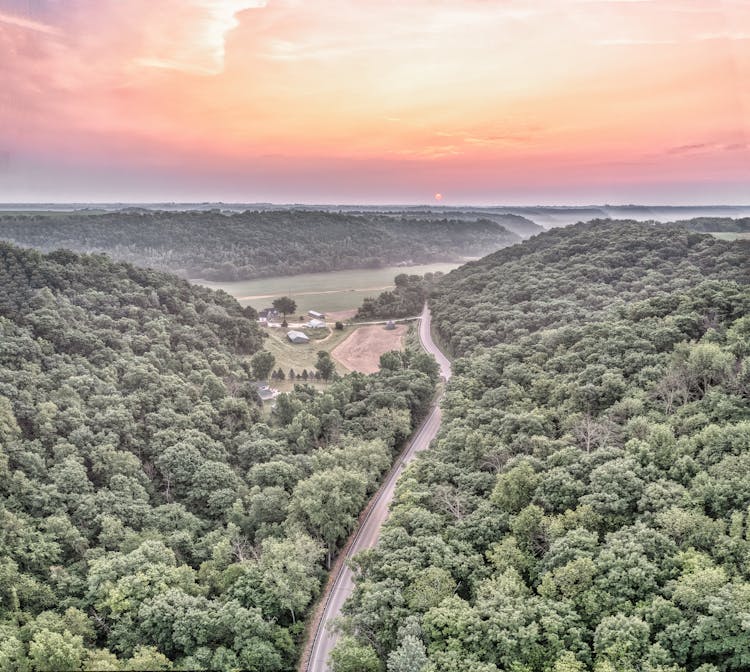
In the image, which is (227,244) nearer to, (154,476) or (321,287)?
(321,287)

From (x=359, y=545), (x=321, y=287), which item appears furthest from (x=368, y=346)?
(x=359, y=545)

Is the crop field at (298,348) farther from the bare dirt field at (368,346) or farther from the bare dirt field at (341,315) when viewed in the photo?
the bare dirt field at (341,315)

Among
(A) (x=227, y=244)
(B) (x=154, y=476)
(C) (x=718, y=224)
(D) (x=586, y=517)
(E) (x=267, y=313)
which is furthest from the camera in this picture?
(A) (x=227, y=244)

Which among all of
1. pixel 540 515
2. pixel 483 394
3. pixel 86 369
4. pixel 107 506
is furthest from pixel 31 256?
pixel 540 515

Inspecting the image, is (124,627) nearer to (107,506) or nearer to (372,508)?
(107,506)

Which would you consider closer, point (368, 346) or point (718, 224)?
point (368, 346)

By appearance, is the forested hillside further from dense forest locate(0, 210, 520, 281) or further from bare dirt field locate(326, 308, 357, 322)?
dense forest locate(0, 210, 520, 281)

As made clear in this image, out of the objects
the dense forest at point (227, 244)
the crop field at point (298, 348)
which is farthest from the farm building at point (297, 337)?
the dense forest at point (227, 244)

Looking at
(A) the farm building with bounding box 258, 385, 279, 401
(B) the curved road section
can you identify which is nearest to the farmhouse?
(A) the farm building with bounding box 258, 385, 279, 401
